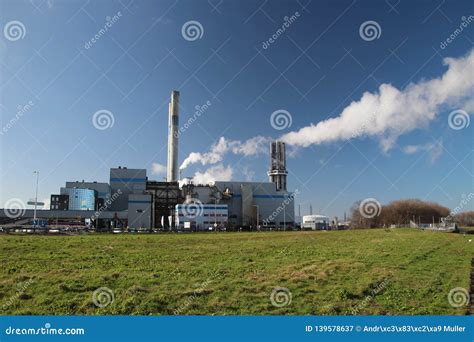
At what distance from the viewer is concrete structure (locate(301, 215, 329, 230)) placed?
9448 centimetres

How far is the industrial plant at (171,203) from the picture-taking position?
7644 centimetres

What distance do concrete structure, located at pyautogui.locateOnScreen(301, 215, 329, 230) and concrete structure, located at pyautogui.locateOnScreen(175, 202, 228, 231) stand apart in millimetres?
25156

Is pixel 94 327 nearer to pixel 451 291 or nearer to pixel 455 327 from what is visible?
pixel 455 327

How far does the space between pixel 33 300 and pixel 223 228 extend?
67.1 m

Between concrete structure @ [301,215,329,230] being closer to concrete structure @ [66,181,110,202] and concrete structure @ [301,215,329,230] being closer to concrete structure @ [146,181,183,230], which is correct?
concrete structure @ [146,181,183,230]

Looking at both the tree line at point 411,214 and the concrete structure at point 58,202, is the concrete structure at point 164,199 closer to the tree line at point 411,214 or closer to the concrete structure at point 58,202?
the concrete structure at point 58,202


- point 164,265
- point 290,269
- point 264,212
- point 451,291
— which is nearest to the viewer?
point 451,291

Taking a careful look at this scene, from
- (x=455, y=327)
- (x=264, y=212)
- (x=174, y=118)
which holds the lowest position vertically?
(x=455, y=327)

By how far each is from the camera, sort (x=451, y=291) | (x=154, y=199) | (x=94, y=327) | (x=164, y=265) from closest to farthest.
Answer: (x=94, y=327) < (x=451, y=291) < (x=164, y=265) < (x=154, y=199)

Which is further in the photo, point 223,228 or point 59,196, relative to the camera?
point 59,196

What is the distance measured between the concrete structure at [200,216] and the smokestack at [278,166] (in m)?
18.7

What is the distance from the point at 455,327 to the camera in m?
7.91

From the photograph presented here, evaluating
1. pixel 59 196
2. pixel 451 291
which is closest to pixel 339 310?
pixel 451 291

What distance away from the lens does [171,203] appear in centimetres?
8175
